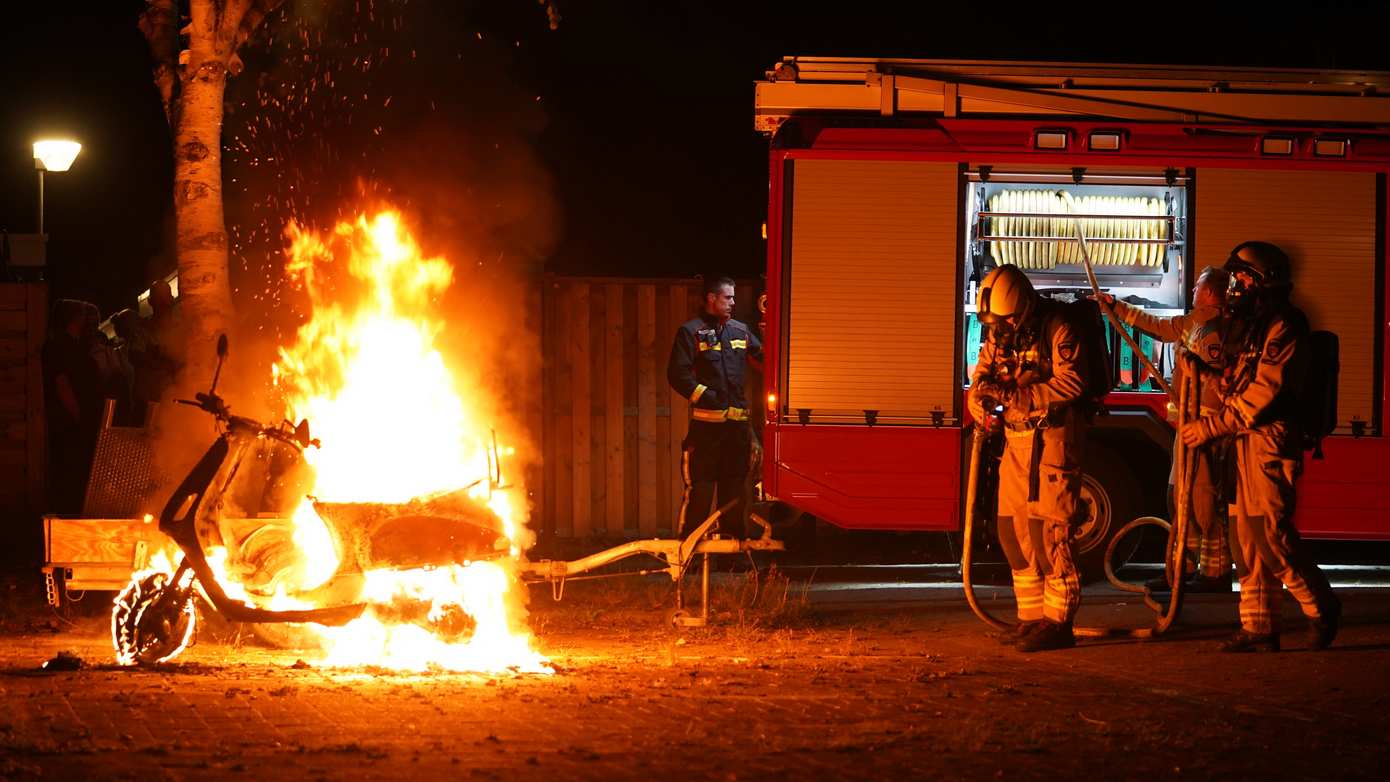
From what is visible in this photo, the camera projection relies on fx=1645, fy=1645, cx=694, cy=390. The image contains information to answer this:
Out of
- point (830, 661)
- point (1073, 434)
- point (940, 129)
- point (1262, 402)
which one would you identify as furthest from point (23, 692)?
point (940, 129)

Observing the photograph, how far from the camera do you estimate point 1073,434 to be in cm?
829

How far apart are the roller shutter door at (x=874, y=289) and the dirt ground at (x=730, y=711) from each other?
88.0 inches

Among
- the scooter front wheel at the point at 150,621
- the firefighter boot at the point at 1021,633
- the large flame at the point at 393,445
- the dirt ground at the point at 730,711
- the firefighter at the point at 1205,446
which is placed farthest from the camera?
the firefighter at the point at 1205,446

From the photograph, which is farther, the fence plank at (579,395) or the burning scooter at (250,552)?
the fence plank at (579,395)

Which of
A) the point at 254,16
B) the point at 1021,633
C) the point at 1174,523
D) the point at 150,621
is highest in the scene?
the point at 254,16

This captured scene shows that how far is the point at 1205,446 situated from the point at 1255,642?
3.95ft

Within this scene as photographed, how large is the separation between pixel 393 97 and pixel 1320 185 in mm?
10761

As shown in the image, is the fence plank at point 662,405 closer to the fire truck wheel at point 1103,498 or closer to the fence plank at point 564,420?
the fence plank at point 564,420

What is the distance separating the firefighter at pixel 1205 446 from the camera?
938cm

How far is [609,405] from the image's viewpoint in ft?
43.1

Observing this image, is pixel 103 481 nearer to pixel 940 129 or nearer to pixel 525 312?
pixel 525 312

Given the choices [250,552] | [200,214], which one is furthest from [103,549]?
[200,214]

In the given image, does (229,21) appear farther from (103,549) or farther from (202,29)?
(103,549)

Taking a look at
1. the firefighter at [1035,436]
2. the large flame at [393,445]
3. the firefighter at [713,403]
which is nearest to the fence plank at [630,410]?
the firefighter at [713,403]
